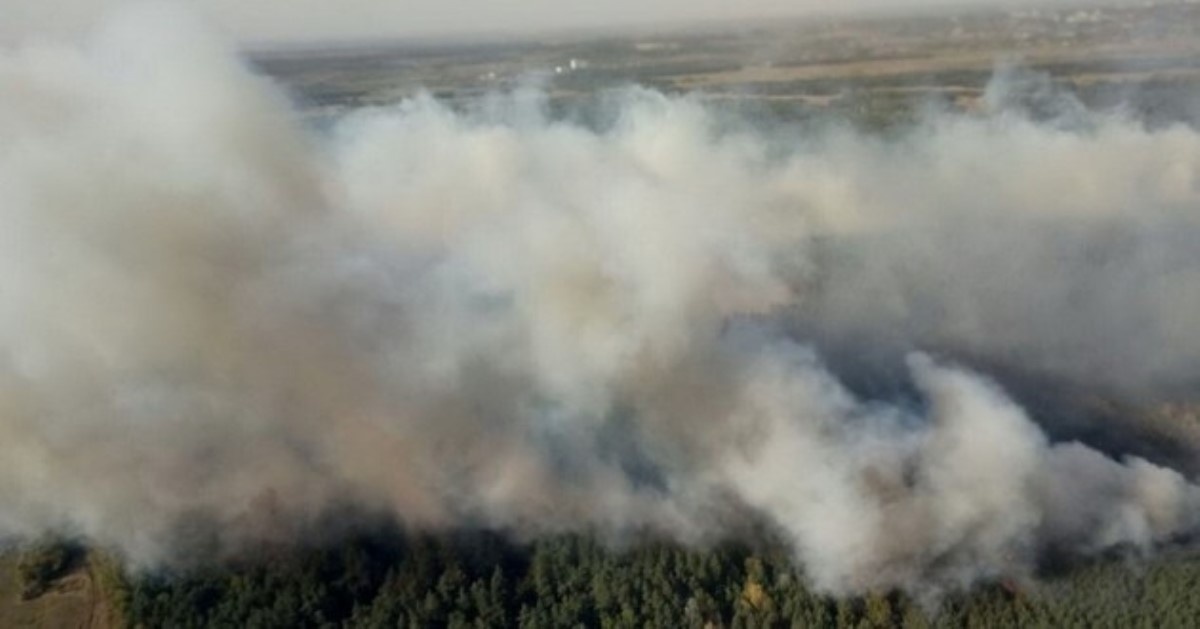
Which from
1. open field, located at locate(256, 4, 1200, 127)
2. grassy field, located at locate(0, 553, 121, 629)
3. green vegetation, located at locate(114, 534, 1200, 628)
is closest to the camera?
green vegetation, located at locate(114, 534, 1200, 628)

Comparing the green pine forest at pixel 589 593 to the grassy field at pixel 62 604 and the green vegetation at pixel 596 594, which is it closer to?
the green vegetation at pixel 596 594

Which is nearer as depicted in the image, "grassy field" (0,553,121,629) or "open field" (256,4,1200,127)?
"grassy field" (0,553,121,629)

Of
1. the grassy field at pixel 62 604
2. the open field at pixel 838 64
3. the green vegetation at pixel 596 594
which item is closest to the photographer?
the green vegetation at pixel 596 594

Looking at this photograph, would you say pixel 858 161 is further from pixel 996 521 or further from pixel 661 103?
pixel 996 521

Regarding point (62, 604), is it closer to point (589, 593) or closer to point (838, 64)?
point (589, 593)

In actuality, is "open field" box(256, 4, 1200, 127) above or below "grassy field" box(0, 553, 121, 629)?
above

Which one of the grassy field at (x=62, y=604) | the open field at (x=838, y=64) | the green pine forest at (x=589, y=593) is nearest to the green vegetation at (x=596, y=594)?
the green pine forest at (x=589, y=593)

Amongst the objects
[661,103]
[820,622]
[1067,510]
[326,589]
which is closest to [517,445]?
[326,589]

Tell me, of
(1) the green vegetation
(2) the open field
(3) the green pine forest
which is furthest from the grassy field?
(2) the open field

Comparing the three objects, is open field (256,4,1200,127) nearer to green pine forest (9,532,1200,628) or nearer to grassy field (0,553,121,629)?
green pine forest (9,532,1200,628)
